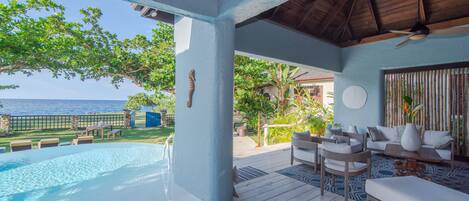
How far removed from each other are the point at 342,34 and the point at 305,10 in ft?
8.31

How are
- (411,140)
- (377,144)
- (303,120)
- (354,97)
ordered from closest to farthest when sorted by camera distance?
1. (411,140)
2. (377,144)
3. (354,97)
4. (303,120)

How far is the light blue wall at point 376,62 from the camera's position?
5.97 metres

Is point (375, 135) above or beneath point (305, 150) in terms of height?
above

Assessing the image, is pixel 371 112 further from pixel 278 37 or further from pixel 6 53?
pixel 6 53

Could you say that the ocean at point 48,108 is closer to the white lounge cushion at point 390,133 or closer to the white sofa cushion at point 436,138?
the white lounge cushion at point 390,133

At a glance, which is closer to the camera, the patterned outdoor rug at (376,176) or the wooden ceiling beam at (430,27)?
the patterned outdoor rug at (376,176)

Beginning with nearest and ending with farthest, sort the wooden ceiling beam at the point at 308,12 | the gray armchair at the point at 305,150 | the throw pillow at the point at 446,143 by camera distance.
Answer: the gray armchair at the point at 305,150 < the throw pillow at the point at 446,143 < the wooden ceiling beam at the point at 308,12

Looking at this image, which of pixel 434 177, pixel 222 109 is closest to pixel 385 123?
pixel 434 177

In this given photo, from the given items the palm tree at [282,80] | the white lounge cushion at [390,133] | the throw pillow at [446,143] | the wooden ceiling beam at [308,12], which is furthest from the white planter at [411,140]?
the palm tree at [282,80]

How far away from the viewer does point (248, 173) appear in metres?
4.86

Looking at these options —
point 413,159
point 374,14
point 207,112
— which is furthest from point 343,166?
point 374,14

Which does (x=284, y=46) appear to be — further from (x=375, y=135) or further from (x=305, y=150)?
(x=375, y=135)

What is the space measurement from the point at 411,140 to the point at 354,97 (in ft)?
12.8

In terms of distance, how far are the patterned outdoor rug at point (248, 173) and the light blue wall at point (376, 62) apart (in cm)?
491
